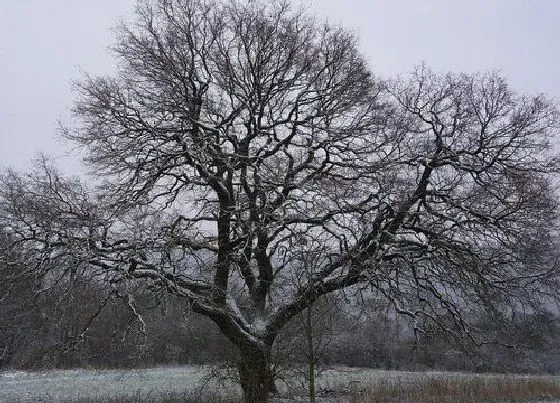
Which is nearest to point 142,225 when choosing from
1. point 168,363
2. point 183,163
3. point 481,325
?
point 183,163

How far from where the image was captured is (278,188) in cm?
1545

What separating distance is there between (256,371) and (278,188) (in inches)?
193

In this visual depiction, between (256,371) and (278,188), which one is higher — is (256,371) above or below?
below

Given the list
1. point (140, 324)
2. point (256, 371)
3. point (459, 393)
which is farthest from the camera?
point (459, 393)

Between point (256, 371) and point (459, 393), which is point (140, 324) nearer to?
point (256, 371)

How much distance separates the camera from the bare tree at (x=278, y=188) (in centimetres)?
1384

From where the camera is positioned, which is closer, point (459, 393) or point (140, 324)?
point (140, 324)

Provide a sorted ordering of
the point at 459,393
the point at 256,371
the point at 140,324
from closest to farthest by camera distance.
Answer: the point at 140,324 → the point at 256,371 → the point at 459,393

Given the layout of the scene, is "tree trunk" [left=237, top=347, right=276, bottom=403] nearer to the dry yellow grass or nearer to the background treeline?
the background treeline

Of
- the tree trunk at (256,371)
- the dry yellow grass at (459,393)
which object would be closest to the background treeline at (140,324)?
the tree trunk at (256,371)

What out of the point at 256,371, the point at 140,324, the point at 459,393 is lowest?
the point at 459,393

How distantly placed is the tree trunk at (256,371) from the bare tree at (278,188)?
0.04 m

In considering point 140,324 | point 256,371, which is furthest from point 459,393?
point 140,324

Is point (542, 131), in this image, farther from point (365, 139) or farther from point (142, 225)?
point (142, 225)
